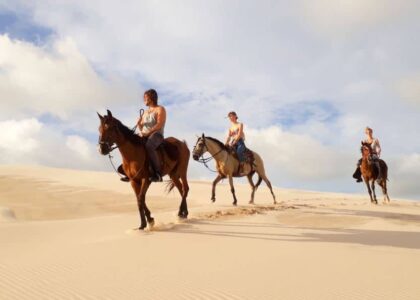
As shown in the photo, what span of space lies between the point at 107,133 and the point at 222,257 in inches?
132

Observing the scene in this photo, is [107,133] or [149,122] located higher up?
[149,122]

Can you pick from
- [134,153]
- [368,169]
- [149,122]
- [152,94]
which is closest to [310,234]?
[134,153]

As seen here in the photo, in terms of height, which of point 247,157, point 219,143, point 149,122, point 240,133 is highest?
point 240,133

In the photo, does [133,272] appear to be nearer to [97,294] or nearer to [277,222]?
[97,294]

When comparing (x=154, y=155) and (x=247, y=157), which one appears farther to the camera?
(x=247, y=157)

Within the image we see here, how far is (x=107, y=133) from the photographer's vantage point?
8008mm

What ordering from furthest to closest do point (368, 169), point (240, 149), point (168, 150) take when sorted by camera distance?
point (368, 169), point (240, 149), point (168, 150)

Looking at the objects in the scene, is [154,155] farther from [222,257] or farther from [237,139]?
[237,139]

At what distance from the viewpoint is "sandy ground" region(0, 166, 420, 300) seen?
4352mm

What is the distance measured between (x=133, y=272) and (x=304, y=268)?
2.24m

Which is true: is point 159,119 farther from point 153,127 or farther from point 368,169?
point 368,169

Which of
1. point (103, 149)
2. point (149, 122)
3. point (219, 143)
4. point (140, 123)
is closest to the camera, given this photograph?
point (103, 149)

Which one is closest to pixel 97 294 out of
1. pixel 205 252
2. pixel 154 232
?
pixel 205 252

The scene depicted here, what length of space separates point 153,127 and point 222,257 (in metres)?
3.96
